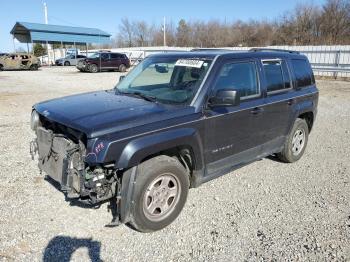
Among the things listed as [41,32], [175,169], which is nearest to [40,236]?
[175,169]

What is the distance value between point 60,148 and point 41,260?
1144mm

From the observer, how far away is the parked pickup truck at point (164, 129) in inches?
132

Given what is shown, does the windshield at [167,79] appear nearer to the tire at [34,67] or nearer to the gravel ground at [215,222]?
the gravel ground at [215,222]

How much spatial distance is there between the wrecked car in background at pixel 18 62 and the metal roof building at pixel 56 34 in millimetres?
11244

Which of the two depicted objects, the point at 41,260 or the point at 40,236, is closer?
the point at 41,260

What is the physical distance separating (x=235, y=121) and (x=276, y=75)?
1.31 meters

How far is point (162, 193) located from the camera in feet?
12.5

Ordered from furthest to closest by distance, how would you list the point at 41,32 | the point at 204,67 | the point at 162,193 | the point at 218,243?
the point at 41,32 → the point at 204,67 → the point at 162,193 → the point at 218,243

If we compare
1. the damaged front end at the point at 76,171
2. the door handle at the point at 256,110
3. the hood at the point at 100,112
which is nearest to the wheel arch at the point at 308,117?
the door handle at the point at 256,110

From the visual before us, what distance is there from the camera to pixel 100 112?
11.8 feet

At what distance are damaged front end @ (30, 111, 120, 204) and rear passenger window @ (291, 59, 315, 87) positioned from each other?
3.69 meters

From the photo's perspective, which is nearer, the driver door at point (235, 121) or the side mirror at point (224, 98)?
the side mirror at point (224, 98)

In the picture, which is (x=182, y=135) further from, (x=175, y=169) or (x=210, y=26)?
(x=210, y=26)

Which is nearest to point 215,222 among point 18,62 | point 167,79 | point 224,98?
point 224,98
